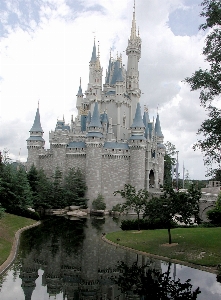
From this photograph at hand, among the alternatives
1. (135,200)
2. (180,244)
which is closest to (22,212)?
(135,200)

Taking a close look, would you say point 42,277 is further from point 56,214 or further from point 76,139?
point 76,139

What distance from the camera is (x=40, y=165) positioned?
56.7 meters

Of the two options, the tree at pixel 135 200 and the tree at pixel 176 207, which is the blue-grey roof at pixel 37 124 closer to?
the tree at pixel 135 200

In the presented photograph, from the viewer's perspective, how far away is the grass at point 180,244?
17.3m

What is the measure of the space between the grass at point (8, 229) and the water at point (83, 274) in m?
0.77

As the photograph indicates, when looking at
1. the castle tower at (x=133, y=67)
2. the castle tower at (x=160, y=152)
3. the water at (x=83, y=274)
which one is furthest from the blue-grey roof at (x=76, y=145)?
the water at (x=83, y=274)

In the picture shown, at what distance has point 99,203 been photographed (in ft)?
156

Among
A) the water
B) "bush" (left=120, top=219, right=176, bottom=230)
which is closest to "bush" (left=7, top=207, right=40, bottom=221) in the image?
"bush" (left=120, top=219, right=176, bottom=230)

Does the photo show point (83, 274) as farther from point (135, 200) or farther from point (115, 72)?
point (115, 72)

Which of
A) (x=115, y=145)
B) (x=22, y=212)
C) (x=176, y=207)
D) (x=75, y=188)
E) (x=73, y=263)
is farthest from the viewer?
(x=115, y=145)

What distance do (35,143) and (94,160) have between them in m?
12.0

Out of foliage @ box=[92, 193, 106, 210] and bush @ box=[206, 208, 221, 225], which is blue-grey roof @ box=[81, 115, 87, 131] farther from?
bush @ box=[206, 208, 221, 225]

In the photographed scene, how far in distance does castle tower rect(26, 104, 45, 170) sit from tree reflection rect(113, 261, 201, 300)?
42.4 m

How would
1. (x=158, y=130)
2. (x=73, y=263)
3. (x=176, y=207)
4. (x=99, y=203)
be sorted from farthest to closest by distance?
1. (x=158, y=130)
2. (x=99, y=203)
3. (x=176, y=207)
4. (x=73, y=263)
